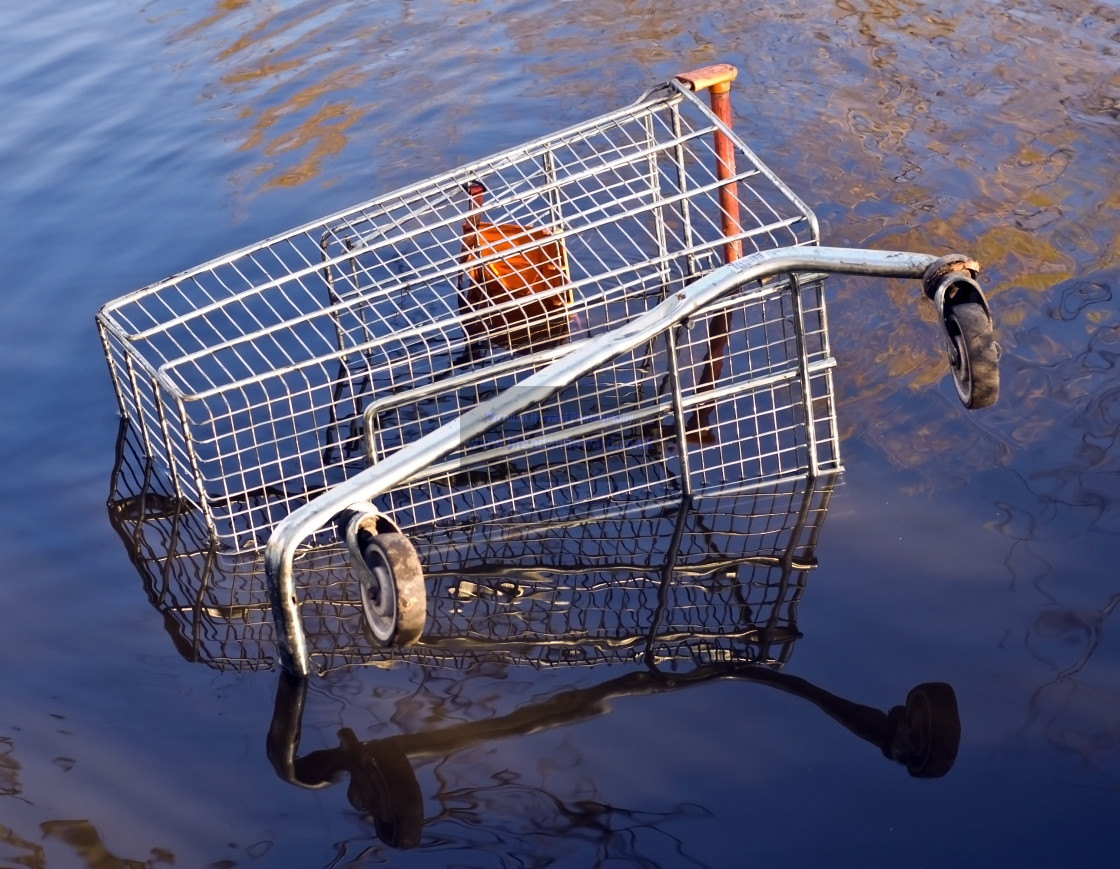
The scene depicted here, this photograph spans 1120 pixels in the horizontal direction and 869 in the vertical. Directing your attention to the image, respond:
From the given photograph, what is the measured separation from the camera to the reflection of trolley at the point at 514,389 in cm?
295

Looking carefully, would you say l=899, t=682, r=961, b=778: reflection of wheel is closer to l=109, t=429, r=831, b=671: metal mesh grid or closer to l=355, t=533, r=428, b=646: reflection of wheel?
l=109, t=429, r=831, b=671: metal mesh grid

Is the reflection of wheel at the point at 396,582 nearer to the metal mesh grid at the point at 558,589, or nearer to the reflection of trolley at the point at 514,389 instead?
the reflection of trolley at the point at 514,389

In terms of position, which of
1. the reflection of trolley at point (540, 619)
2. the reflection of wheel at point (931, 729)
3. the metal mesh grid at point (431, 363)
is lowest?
the reflection of wheel at point (931, 729)

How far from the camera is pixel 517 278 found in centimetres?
435

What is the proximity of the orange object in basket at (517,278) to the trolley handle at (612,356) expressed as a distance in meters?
0.99

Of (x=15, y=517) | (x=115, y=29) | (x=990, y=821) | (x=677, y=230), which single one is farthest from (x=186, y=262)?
(x=990, y=821)

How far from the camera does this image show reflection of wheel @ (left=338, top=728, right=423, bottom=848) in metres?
2.94

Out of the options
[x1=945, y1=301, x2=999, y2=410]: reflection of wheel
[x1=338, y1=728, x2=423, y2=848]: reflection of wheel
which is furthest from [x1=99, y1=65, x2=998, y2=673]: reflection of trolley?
[x1=338, y1=728, x2=423, y2=848]: reflection of wheel

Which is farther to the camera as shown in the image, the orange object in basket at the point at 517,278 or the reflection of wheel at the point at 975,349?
the orange object in basket at the point at 517,278

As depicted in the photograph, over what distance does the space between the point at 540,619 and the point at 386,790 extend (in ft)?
2.33

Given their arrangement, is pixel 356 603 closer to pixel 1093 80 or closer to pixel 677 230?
pixel 677 230

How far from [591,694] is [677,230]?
2.97m

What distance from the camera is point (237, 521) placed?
4.05 meters

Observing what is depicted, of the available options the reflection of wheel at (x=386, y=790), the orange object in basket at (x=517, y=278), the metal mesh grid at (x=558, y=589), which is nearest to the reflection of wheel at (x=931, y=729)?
the metal mesh grid at (x=558, y=589)
